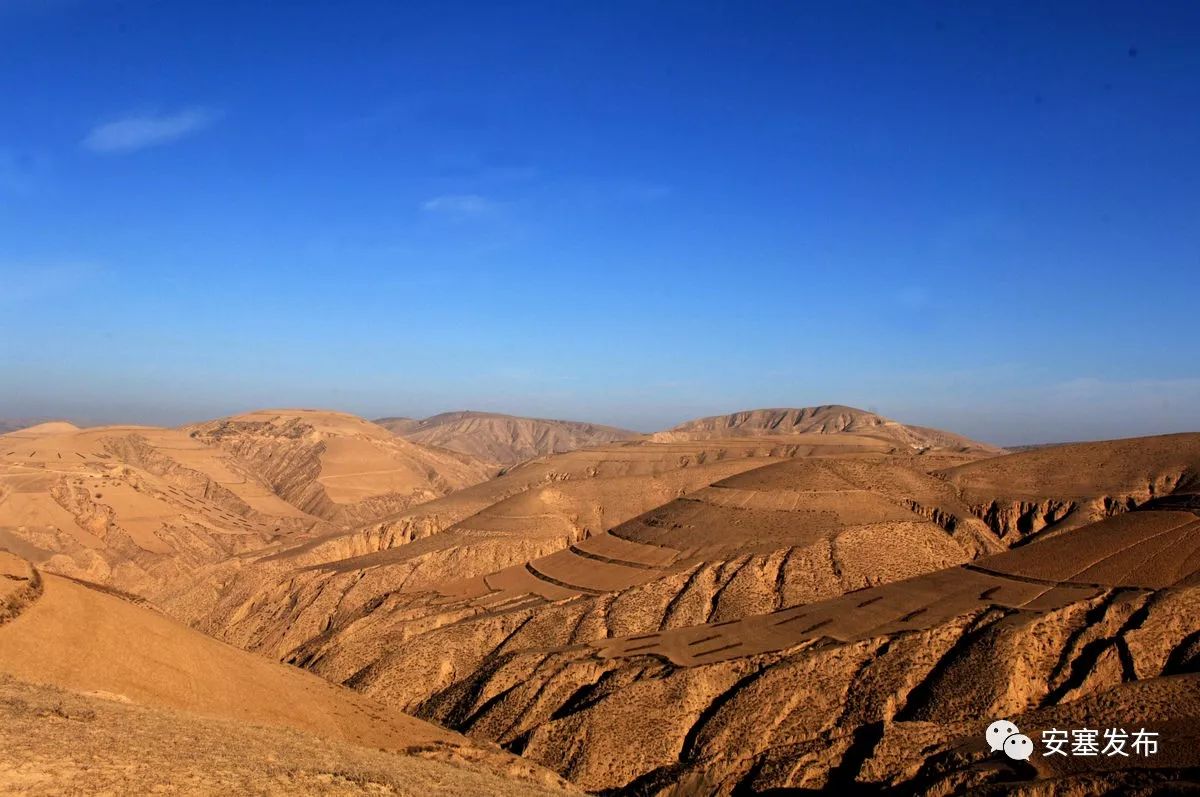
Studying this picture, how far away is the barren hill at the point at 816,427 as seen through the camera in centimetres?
11625

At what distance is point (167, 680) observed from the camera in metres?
23.6

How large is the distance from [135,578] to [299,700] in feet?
117

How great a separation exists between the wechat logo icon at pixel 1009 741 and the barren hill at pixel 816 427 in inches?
3318

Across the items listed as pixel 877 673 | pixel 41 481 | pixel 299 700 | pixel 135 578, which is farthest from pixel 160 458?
pixel 877 673

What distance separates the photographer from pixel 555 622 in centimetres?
3622

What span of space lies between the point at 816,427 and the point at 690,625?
354ft

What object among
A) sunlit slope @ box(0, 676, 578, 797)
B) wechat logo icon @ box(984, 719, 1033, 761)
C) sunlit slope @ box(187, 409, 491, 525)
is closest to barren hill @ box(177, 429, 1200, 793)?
wechat logo icon @ box(984, 719, 1033, 761)

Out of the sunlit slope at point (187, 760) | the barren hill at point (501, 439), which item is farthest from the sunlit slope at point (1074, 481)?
the barren hill at point (501, 439)

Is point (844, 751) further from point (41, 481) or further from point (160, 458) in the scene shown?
point (160, 458)

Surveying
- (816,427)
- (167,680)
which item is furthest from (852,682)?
(816,427)

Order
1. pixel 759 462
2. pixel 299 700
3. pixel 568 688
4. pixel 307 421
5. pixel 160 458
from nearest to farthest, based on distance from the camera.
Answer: pixel 299 700 < pixel 568 688 < pixel 759 462 < pixel 160 458 < pixel 307 421

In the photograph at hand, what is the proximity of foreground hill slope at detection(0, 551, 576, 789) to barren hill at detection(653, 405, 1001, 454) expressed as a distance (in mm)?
82793

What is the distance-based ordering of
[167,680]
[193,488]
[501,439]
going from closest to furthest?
[167,680] < [193,488] < [501,439]

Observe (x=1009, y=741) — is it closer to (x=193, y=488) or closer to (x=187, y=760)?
(x=187, y=760)
